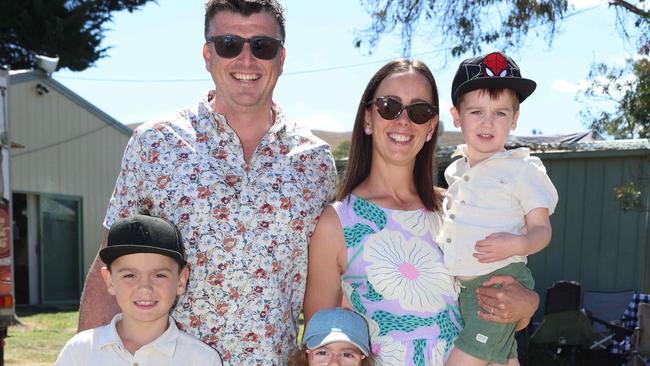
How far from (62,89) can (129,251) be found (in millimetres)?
12667

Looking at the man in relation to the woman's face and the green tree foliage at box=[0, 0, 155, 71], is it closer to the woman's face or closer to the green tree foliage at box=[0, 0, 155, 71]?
the woman's face

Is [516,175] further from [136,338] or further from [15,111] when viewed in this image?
[15,111]

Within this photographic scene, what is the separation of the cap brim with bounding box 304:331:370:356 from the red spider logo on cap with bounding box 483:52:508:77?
119cm

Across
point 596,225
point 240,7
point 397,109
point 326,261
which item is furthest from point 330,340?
point 596,225

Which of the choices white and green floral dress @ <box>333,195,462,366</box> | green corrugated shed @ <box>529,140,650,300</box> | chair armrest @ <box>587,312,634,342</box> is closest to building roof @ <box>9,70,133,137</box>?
green corrugated shed @ <box>529,140,650,300</box>

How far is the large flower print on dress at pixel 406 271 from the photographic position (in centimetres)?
265

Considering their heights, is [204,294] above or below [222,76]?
below

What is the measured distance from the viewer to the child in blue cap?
2.50 metres

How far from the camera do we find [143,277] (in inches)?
103

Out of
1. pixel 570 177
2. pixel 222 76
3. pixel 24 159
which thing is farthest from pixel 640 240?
pixel 24 159

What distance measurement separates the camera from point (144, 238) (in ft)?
8.23

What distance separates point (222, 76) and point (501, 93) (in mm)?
1137

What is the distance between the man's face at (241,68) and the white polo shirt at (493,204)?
0.93 meters

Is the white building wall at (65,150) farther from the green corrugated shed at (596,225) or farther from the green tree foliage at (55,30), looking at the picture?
the green corrugated shed at (596,225)
